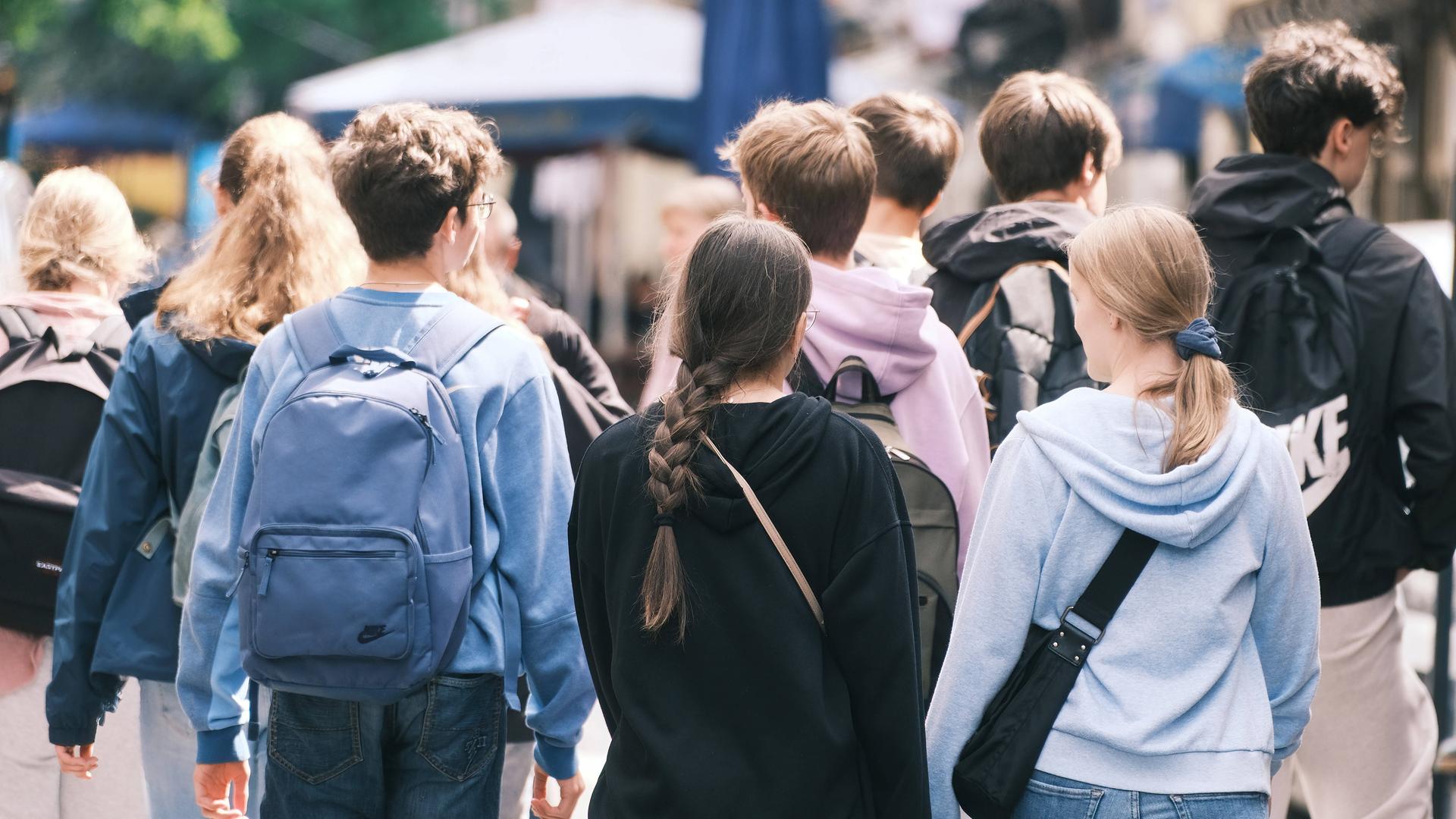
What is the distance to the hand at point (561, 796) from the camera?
9.12ft

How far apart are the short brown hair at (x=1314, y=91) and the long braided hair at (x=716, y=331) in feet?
5.95

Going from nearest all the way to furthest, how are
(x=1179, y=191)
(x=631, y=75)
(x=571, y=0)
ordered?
1. (x=631, y=75)
2. (x=1179, y=191)
3. (x=571, y=0)


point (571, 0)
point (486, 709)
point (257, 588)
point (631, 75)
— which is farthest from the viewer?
point (571, 0)

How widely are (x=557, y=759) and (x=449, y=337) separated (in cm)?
81

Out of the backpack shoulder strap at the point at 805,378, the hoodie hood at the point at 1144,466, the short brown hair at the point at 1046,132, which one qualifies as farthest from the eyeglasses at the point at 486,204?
the short brown hair at the point at 1046,132

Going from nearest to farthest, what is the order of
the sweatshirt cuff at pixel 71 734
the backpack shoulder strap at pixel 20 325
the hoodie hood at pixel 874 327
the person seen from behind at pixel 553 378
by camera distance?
the hoodie hood at pixel 874 327
the sweatshirt cuff at pixel 71 734
the backpack shoulder strap at pixel 20 325
the person seen from behind at pixel 553 378

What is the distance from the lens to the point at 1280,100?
11.8 ft

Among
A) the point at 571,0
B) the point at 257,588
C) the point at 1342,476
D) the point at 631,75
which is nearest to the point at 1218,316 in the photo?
the point at 1342,476

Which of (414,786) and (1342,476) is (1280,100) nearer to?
(1342,476)

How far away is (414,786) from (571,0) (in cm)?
2678

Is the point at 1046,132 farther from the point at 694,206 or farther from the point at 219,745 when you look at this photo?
the point at 694,206

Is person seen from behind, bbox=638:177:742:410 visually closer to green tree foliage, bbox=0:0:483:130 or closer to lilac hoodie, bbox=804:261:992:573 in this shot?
lilac hoodie, bbox=804:261:992:573

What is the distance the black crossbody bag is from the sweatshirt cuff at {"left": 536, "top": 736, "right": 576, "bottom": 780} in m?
0.78

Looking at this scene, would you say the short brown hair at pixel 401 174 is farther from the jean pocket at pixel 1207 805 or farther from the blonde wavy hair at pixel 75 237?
the jean pocket at pixel 1207 805
